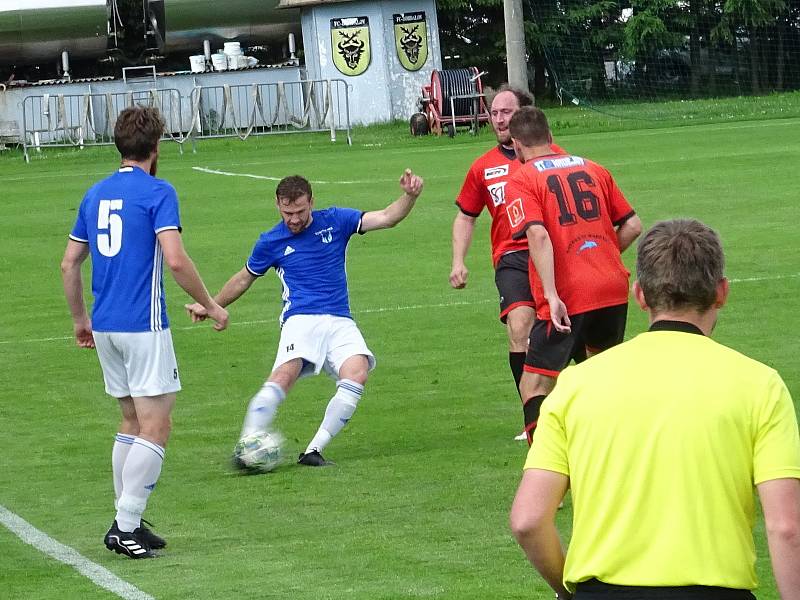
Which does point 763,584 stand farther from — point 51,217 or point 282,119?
point 282,119

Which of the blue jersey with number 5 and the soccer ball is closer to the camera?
the blue jersey with number 5

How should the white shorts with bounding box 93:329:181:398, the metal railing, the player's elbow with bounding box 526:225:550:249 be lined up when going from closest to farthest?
the white shorts with bounding box 93:329:181:398 → the player's elbow with bounding box 526:225:550:249 → the metal railing

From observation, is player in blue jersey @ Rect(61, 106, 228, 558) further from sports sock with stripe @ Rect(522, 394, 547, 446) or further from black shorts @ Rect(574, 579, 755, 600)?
black shorts @ Rect(574, 579, 755, 600)

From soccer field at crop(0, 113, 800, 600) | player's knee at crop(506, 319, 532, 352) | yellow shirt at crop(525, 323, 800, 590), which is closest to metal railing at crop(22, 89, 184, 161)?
soccer field at crop(0, 113, 800, 600)

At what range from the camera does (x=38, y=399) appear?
39.0 feet

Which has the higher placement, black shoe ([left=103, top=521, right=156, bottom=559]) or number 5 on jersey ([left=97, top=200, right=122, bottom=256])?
number 5 on jersey ([left=97, top=200, right=122, bottom=256])

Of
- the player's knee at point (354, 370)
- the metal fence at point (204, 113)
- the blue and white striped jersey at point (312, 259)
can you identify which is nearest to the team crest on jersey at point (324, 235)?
the blue and white striped jersey at point (312, 259)

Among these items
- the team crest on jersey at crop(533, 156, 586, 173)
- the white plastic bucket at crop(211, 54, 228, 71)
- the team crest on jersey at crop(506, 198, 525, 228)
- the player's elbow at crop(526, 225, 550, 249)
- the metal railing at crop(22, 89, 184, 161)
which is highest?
the white plastic bucket at crop(211, 54, 228, 71)

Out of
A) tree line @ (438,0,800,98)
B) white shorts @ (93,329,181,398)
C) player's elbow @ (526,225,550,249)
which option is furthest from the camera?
tree line @ (438,0,800,98)

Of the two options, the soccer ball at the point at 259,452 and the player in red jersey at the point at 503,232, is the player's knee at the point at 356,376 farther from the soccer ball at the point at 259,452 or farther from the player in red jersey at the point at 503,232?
the player in red jersey at the point at 503,232

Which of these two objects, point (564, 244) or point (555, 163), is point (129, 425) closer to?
point (564, 244)

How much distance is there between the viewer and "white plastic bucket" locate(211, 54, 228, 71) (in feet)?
146

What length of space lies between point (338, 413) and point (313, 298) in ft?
2.33

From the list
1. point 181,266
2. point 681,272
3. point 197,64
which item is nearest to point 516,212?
point 181,266
